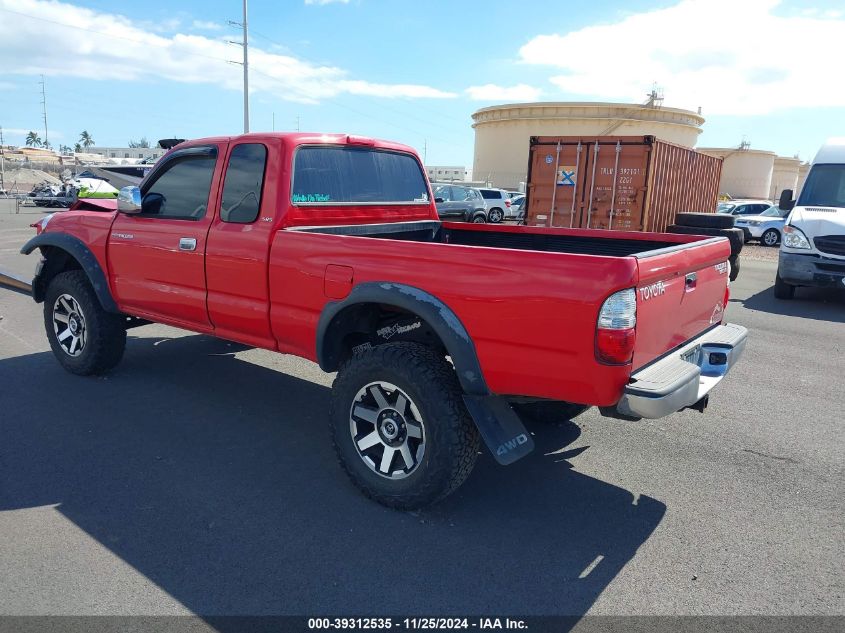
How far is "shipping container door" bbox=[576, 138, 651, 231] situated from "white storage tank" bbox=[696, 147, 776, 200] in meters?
51.4

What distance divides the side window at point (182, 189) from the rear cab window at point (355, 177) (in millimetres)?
766

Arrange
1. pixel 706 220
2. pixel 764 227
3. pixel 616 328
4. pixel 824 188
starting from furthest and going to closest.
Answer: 1. pixel 764 227
2. pixel 824 188
3. pixel 706 220
4. pixel 616 328

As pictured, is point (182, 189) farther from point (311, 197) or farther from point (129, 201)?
point (311, 197)

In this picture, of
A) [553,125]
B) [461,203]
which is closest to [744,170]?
[553,125]

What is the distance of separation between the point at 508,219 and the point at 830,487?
25169 millimetres

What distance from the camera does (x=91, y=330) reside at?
17.5ft

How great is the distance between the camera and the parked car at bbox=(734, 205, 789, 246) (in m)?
20.6

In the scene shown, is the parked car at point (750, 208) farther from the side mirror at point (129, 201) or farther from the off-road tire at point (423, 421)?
the off-road tire at point (423, 421)

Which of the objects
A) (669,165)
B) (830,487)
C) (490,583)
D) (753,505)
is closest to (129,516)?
(490,583)

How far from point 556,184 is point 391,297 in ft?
37.3

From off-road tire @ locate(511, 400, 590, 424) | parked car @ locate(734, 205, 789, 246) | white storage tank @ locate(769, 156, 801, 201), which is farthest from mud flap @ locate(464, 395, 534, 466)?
white storage tank @ locate(769, 156, 801, 201)

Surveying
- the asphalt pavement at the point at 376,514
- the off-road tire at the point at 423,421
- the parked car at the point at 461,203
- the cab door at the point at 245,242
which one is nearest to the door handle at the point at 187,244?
the cab door at the point at 245,242

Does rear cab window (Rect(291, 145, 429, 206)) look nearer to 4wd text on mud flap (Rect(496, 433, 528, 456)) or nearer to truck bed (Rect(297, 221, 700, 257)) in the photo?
truck bed (Rect(297, 221, 700, 257))

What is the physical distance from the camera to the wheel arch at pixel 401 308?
10.5 ft
